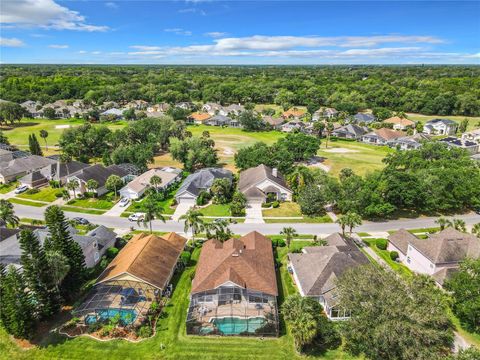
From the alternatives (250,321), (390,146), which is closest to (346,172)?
(250,321)

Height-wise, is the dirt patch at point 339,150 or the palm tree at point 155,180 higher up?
the palm tree at point 155,180

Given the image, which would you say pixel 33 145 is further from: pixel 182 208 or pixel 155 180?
pixel 182 208

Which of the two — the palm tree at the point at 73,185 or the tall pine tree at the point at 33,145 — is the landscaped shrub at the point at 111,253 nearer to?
the palm tree at the point at 73,185

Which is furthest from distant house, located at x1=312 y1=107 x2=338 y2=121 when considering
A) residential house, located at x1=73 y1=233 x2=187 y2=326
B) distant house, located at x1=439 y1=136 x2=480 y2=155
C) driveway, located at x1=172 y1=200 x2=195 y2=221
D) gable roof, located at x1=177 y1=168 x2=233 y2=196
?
residential house, located at x1=73 y1=233 x2=187 y2=326

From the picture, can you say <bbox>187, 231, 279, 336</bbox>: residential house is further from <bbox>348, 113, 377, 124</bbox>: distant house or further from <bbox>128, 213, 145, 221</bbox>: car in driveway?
<bbox>348, 113, 377, 124</bbox>: distant house

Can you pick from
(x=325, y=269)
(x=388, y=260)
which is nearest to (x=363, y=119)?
(x=388, y=260)

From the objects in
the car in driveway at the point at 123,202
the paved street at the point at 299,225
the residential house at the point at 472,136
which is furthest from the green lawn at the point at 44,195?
the residential house at the point at 472,136
